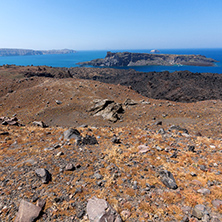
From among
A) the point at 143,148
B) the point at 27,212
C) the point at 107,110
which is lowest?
the point at 107,110

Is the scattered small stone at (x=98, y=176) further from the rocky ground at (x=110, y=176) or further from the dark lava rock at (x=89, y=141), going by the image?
the dark lava rock at (x=89, y=141)

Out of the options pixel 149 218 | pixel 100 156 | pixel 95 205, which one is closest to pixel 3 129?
pixel 100 156

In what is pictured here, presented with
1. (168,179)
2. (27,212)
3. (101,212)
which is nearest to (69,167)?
(27,212)

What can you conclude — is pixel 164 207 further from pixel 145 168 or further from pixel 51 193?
pixel 51 193

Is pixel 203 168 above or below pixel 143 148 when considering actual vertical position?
above

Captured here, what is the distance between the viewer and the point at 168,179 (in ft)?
26.3

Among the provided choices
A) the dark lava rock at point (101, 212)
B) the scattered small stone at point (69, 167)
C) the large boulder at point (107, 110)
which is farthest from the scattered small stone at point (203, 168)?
the large boulder at point (107, 110)

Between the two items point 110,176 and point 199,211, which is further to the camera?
point 110,176

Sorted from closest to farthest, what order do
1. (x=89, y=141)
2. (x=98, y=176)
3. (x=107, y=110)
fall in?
(x=98, y=176) → (x=89, y=141) → (x=107, y=110)

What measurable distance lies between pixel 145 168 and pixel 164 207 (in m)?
2.86

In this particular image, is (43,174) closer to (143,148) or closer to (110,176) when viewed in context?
(110,176)

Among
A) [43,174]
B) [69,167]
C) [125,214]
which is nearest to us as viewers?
[125,214]

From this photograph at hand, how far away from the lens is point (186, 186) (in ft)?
25.7

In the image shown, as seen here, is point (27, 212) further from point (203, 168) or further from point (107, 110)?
point (107, 110)
